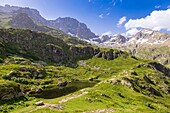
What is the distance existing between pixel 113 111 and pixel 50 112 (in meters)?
21.1

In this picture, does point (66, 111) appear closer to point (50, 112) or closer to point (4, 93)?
point (50, 112)

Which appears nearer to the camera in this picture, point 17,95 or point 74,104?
point 74,104

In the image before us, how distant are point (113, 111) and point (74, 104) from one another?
48.8 ft

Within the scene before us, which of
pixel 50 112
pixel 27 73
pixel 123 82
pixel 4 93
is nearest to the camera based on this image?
pixel 50 112

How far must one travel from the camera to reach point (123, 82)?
181 metres

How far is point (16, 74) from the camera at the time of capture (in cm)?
17462

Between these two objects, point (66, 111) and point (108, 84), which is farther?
point (108, 84)

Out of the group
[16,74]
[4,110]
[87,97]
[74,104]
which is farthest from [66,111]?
[16,74]

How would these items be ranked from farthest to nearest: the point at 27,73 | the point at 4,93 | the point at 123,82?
the point at 27,73 → the point at 123,82 → the point at 4,93

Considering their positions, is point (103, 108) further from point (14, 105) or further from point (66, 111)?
point (14, 105)

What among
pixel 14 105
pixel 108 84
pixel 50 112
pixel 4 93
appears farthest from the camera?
pixel 108 84

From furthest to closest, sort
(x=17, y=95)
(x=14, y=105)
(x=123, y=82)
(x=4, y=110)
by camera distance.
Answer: (x=123, y=82)
(x=17, y=95)
(x=14, y=105)
(x=4, y=110)

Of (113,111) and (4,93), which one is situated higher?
(4,93)

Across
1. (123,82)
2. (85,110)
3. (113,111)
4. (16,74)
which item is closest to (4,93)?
(85,110)
